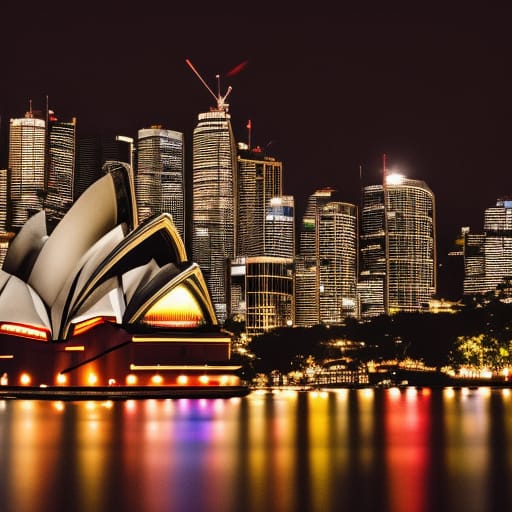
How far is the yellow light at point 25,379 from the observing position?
7109 cm

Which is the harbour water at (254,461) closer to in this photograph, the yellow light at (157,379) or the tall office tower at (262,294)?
the yellow light at (157,379)

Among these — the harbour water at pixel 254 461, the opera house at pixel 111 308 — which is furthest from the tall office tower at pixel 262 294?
the harbour water at pixel 254 461

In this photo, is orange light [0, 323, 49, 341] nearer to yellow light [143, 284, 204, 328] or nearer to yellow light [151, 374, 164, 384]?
yellow light [143, 284, 204, 328]

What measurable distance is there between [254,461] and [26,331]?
4206 cm

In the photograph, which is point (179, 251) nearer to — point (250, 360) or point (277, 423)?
point (277, 423)

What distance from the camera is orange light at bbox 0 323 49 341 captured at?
70062 millimetres

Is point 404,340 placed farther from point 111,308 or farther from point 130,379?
point 111,308

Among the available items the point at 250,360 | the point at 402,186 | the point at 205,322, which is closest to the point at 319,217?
the point at 402,186

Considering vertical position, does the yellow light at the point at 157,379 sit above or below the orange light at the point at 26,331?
below

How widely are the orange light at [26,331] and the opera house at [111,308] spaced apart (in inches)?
2.4

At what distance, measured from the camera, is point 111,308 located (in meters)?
69.4

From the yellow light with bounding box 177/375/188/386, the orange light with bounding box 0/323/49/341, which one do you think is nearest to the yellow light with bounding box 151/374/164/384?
the yellow light with bounding box 177/375/188/386

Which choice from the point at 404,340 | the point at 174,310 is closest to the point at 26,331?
the point at 174,310

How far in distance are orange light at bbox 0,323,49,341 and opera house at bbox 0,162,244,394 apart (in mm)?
60
